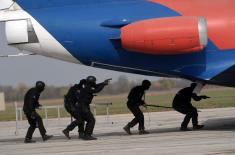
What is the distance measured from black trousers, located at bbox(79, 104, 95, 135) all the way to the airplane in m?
1.60

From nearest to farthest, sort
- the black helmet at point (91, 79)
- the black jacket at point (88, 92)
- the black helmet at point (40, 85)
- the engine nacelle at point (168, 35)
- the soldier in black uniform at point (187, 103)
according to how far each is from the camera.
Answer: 1. the engine nacelle at point (168, 35)
2. the black helmet at point (91, 79)
3. the black jacket at point (88, 92)
4. the black helmet at point (40, 85)
5. the soldier in black uniform at point (187, 103)

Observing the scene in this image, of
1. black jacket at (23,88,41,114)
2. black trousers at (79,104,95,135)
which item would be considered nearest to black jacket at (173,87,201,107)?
black trousers at (79,104,95,135)

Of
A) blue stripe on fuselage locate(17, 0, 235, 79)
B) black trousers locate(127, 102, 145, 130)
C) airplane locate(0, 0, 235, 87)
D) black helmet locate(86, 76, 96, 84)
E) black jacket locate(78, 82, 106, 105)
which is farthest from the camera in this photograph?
black trousers locate(127, 102, 145, 130)

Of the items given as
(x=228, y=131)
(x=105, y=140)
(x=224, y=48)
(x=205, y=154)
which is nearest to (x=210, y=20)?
(x=224, y=48)

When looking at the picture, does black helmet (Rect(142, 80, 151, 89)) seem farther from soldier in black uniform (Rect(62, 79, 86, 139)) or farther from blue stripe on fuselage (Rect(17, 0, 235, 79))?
soldier in black uniform (Rect(62, 79, 86, 139))

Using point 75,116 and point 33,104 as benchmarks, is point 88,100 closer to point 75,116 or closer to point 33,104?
point 75,116

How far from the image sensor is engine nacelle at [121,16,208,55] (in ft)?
65.4

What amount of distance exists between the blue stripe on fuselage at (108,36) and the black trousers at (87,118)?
1.60m

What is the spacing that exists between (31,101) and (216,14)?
6631mm

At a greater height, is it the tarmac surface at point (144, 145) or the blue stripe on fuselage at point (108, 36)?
the blue stripe on fuselage at point (108, 36)

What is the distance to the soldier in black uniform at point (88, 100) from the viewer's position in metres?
20.9

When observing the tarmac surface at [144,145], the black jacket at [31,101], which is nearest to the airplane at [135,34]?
the black jacket at [31,101]

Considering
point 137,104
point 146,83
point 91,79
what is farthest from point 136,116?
point 91,79

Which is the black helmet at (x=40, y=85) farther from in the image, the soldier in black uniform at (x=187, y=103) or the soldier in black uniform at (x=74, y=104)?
the soldier in black uniform at (x=187, y=103)
